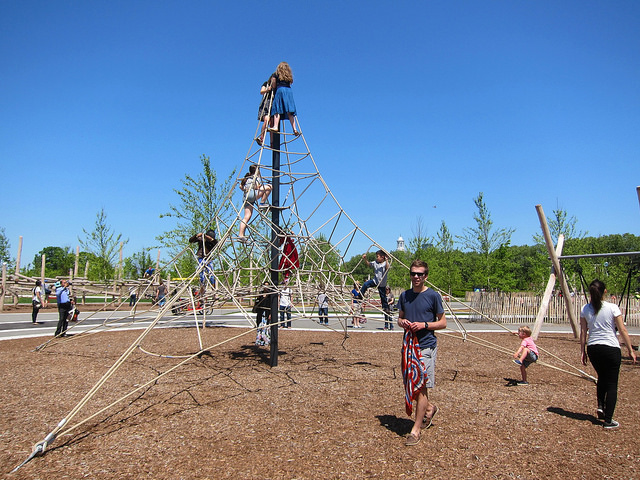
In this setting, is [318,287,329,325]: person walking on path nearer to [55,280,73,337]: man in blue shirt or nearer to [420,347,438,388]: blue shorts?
[420,347,438,388]: blue shorts

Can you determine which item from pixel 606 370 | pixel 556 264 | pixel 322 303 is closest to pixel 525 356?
pixel 606 370

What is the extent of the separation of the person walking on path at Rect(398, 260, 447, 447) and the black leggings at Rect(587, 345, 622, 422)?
1.89 metres

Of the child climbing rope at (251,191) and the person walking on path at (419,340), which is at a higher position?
the child climbing rope at (251,191)

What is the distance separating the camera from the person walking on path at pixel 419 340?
385 cm

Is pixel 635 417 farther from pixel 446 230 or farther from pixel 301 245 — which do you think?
pixel 446 230

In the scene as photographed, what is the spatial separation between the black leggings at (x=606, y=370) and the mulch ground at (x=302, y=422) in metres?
0.25

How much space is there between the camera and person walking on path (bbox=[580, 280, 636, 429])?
4.35 metres

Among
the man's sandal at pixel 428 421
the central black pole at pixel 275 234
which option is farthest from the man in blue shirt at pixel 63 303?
the man's sandal at pixel 428 421

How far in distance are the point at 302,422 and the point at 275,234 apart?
3281 millimetres

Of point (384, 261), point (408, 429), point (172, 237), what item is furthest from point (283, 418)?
point (172, 237)

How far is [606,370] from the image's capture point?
4484mm

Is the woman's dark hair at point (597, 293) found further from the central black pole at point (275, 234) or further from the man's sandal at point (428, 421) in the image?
the central black pole at point (275, 234)

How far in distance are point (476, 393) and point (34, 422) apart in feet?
16.5

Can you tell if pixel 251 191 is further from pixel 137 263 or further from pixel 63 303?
pixel 137 263
